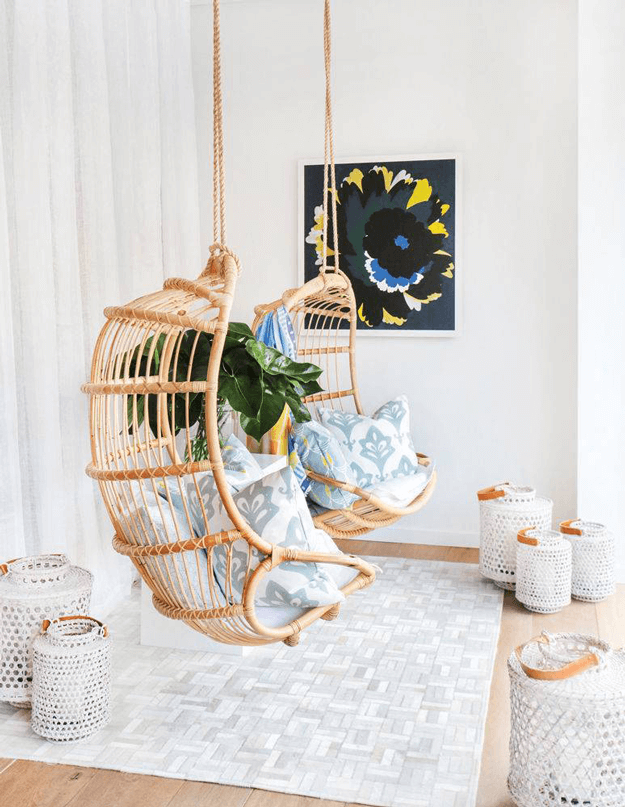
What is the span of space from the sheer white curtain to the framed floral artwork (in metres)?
0.87

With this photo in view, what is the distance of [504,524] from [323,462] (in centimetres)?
82

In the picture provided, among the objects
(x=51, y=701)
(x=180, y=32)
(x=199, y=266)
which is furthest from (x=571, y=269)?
(x=51, y=701)

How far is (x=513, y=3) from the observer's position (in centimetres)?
395

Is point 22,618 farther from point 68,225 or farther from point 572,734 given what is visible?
point 572,734

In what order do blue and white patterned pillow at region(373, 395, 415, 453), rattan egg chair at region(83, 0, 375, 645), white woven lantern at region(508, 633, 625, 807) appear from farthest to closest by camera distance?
blue and white patterned pillow at region(373, 395, 415, 453), rattan egg chair at region(83, 0, 375, 645), white woven lantern at region(508, 633, 625, 807)

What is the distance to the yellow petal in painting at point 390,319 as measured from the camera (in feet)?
13.8

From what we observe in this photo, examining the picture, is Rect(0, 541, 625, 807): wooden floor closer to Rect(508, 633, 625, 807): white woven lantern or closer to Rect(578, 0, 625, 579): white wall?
Rect(508, 633, 625, 807): white woven lantern

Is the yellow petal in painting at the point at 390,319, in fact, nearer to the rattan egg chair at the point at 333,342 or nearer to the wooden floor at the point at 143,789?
the rattan egg chair at the point at 333,342

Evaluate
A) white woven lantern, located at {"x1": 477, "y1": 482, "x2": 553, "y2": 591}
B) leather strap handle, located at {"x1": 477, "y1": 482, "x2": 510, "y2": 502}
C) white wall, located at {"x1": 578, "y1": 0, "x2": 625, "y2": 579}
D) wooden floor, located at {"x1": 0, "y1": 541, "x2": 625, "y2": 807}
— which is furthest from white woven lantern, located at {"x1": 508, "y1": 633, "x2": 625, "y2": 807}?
white wall, located at {"x1": 578, "y1": 0, "x2": 625, "y2": 579}

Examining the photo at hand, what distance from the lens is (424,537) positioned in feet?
14.1

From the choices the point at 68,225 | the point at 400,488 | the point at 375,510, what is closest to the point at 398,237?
the point at 400,488

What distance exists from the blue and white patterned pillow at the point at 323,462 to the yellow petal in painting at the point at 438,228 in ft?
4.23

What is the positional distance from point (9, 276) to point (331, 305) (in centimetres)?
192

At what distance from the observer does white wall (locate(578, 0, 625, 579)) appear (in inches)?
143
